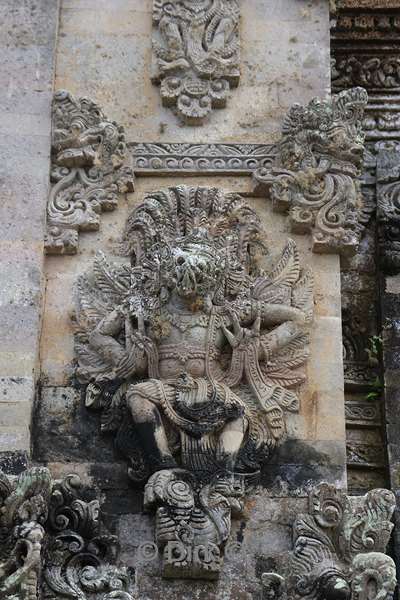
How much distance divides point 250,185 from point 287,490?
6.85ft

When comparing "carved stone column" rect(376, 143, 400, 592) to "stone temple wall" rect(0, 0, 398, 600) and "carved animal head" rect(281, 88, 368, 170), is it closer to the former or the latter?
"stone temple wall" rect(0, 0, 398, 600)

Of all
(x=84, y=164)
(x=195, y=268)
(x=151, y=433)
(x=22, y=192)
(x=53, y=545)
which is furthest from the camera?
(x=84, y=164)

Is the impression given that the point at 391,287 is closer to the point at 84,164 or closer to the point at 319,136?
the point at 319,136

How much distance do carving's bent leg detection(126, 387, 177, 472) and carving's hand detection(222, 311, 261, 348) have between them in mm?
630

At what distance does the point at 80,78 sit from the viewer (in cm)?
1146

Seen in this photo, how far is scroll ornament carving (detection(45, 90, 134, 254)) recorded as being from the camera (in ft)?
35.9

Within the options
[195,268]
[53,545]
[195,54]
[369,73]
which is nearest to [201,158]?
[195,54]

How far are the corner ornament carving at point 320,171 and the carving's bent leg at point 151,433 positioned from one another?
158 cm

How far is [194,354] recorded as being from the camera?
406 inches

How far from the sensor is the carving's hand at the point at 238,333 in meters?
10.3

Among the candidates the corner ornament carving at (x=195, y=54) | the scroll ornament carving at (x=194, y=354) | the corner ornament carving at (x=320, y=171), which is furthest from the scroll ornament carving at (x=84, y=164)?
the corner ornament carving at (x=320, y=171)

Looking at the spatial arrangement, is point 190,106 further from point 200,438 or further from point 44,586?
point 44,586

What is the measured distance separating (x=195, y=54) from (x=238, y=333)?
2112 mm

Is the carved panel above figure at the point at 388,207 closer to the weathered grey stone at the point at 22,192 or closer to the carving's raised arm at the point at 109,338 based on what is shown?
the carving's raised arm at the point at 109,338
